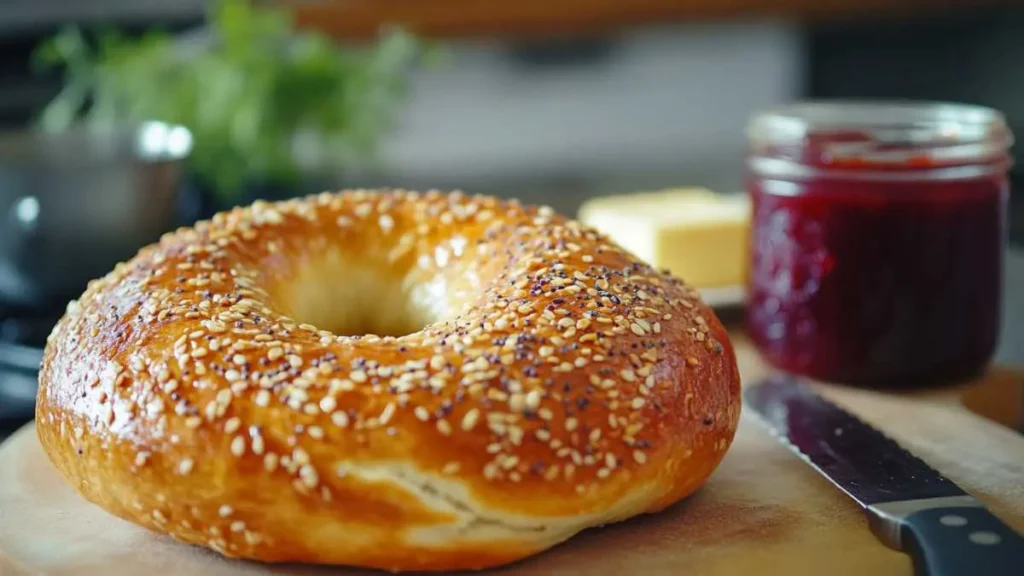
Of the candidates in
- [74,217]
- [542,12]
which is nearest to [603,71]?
[542,12]

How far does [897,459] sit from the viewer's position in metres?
1.14

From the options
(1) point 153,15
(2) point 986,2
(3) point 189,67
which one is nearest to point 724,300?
(3) point 189,67

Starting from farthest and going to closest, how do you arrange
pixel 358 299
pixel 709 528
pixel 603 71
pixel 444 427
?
1. pixel 603 71
2. pixel 358 299
3. pixel 709 528
4. pixel 444 427

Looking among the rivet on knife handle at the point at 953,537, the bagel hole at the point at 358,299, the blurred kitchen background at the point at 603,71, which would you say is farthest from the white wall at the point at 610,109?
the rivet on knife handle at the point at 953,537

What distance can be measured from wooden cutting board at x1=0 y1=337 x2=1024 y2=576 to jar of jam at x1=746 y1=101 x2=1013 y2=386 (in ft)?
0.52

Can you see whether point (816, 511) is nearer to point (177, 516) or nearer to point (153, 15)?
point (177, 516)

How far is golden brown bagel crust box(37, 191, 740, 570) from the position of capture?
917mm

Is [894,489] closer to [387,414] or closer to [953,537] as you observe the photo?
[953,537]

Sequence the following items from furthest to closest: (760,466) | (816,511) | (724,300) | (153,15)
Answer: (153,15) → (724,300) → (760,466) → (816,511)

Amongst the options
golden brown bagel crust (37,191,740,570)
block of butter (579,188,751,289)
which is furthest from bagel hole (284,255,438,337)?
block of butter (579,188,751,289)

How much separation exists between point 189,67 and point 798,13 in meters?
2.17

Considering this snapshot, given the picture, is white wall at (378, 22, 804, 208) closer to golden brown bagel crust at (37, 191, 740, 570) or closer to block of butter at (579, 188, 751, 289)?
block of butter at (579, 188, 751, 289)

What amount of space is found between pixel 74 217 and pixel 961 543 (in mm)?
1279

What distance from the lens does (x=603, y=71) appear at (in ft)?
13.1
